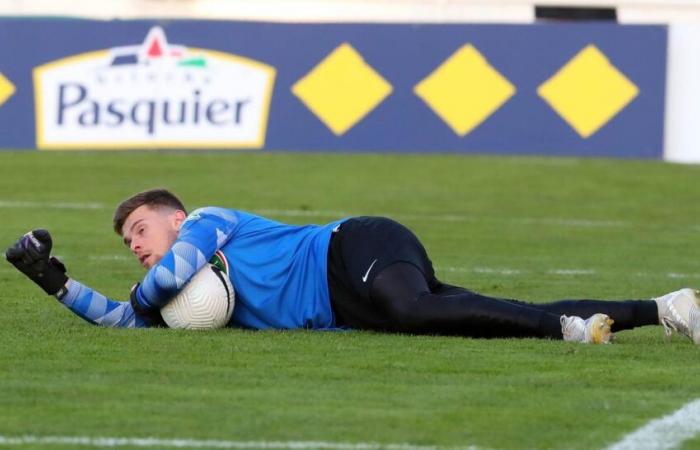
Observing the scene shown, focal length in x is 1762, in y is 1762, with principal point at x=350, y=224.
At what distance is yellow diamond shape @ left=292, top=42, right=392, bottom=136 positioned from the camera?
65.7 feet

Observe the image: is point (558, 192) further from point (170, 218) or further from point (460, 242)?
point (170, 218)

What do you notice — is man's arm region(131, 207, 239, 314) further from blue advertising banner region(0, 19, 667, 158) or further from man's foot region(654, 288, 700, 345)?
blue advertising banner region(0, 19, 667, 158)

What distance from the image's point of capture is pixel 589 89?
1995 centimetres

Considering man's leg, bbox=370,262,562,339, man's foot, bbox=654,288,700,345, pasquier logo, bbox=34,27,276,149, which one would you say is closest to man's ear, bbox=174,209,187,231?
man's leg, bbox=370,262,562,339

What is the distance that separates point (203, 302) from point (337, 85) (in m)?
12.1

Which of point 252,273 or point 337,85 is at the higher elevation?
point 252,273

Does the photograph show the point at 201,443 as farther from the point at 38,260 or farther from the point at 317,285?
the point at 38,260

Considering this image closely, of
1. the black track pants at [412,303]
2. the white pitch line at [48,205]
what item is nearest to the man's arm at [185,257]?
the black track pants at [412,303]

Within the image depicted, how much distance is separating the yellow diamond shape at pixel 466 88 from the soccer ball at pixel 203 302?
12084 mm

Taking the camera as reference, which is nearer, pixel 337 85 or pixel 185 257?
pixel 185 257

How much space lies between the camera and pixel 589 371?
23.2ft

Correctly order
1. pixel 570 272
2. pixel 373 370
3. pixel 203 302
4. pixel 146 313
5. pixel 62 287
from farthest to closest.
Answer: pixel 570 272 → pixel 146 313 → pixel 62 287 → pixel 203 302 → pixel 373 370

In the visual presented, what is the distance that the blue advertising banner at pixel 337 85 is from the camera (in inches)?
778

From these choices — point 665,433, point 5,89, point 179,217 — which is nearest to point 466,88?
point 5,89
